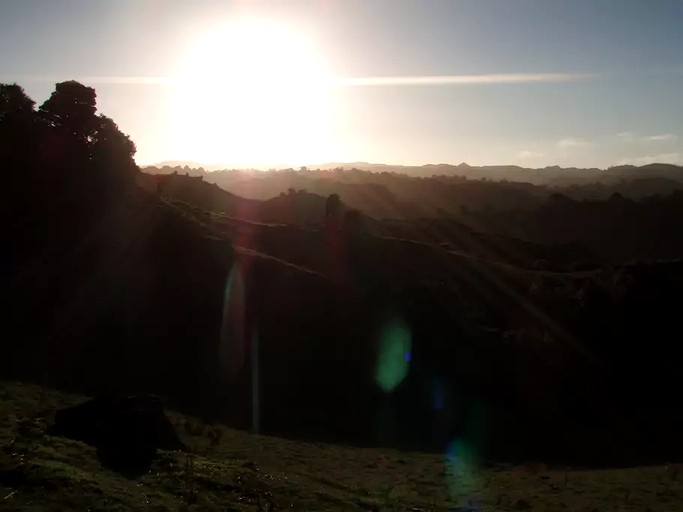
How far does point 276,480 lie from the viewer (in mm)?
18328

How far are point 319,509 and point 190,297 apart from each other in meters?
24.7

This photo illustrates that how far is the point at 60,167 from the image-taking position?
46.2m

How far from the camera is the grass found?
44.5 feet

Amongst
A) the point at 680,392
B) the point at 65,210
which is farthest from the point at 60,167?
the point at 680,392

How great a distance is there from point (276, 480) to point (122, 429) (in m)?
4.71

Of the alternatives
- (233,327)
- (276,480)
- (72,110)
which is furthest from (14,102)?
(276,480)

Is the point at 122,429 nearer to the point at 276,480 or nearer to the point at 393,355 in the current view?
the point at 276,480

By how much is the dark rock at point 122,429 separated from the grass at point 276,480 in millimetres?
541

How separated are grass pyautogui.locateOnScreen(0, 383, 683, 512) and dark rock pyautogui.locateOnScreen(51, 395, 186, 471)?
54 centimetres

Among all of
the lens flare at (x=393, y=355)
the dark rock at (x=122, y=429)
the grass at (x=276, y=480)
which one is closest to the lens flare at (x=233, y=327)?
the grass at (x=276, y=480)

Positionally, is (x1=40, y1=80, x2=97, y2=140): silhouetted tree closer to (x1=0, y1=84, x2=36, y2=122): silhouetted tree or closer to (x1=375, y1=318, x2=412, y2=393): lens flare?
(x1=0, y1=84, x2=36, y2=122): silhouetted tree

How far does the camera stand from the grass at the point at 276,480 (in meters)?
13.6

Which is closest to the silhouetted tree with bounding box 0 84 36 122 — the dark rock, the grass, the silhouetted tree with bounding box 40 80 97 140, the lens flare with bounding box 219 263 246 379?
the silhouetted tree with bounding box 40 80 97 140

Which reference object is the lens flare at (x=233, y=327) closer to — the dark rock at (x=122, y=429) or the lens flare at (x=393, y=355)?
the lens flare at (x=393, y=355)
